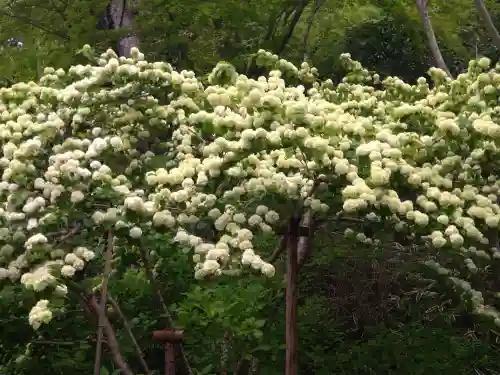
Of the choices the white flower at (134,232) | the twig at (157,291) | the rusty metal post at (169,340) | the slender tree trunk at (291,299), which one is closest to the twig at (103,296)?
the white flower at (134,232)

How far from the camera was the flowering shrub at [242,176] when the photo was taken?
3.39 meters

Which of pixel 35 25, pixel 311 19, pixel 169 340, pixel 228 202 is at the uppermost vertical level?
pixel 311 19

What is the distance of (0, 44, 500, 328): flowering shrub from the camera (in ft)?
11.1

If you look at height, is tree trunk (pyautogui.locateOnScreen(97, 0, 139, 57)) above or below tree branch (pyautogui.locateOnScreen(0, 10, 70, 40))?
above

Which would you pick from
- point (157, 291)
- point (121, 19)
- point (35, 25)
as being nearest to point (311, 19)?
point (121, 19)

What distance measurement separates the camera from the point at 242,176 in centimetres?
362

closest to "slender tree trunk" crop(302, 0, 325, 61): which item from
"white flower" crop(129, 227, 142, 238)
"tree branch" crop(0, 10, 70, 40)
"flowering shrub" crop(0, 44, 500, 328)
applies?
"tree branch" crop(0, 10, 70, 40)

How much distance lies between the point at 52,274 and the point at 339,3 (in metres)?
6.85

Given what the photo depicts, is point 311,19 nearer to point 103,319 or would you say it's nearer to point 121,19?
point 121,19

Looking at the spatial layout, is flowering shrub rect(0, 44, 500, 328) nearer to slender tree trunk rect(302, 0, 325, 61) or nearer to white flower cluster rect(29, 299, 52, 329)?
white flower cluster rect(29, 299, 52, 329)

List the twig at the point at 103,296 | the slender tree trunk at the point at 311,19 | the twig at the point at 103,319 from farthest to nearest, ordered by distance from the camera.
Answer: the slender tree trunk at the point at 311,19 < the twig at the point at 103,319 < the twig at the point at 103,296

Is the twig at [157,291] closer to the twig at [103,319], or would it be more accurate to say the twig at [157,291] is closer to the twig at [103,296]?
the twig at [103,319]

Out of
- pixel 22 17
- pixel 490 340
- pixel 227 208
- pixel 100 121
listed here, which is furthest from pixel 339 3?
pixel 227 208

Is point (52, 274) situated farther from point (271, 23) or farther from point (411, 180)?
point (271, 23)
